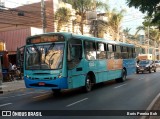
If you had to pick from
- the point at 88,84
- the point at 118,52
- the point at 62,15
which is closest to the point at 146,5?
the point at 88,84

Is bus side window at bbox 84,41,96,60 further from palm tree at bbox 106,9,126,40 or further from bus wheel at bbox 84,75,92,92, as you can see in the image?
palm tree at bbox 106,9,126,40

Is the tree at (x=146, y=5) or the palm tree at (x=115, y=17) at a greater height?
the palm tree at (x=115, y=17)

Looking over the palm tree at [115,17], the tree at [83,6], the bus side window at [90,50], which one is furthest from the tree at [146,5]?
the palm tree at [115,17]

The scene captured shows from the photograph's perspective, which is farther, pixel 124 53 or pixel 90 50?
pixel 124 53

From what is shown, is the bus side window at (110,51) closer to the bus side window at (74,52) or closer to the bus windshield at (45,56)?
the bus side window at (74,52)

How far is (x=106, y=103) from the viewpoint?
13.0 metres

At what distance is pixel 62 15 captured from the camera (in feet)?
136

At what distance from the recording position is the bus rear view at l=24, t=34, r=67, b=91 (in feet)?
48.7

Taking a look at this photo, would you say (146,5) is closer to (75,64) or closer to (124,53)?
(75,64)

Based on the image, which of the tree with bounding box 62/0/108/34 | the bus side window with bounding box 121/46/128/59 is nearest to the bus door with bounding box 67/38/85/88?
the bus side window with bounding box 121/46/128/59

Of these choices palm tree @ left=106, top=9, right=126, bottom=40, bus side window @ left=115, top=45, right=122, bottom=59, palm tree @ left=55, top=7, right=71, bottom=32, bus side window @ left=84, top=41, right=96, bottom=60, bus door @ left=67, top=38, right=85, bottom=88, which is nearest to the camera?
bus door @ left=67, top=38, right=85, bottom=88

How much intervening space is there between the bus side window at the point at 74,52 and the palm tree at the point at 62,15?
82.4 ft

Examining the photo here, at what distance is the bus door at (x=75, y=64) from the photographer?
15.3m

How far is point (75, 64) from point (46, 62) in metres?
1.52
